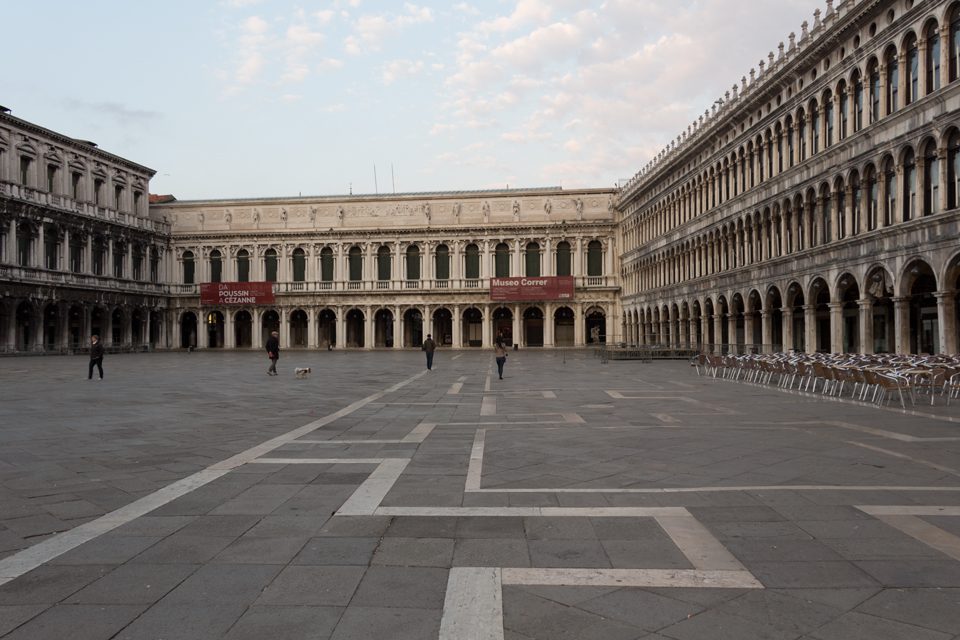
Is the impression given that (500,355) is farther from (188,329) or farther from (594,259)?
(188,329)

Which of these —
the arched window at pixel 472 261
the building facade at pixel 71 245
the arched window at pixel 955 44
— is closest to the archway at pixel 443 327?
the arched window at pixel 472 261

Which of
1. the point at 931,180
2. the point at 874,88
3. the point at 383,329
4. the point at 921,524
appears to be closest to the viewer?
the point at 921,524

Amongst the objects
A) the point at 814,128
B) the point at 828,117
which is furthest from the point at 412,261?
the point at 828,117

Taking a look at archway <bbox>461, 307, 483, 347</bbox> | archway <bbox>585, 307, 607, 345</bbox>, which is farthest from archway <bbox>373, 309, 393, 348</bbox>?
archway <bbox>585, 307, 607, 345</bbox>

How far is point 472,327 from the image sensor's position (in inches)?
2502

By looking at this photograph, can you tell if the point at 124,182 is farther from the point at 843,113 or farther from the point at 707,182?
the point at 843,113

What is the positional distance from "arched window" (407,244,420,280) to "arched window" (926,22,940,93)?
4452 centimetres

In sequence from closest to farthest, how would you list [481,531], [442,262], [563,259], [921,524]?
[481,531] < [921,524] < [563,259] < [442,262]

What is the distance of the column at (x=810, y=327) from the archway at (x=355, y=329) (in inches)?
1640

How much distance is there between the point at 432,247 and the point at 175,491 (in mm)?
55699

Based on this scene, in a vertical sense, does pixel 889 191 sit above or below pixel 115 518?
above

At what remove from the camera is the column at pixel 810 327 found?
28.0m

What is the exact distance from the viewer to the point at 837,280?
26.2 m

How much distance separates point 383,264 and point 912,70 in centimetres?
4546
